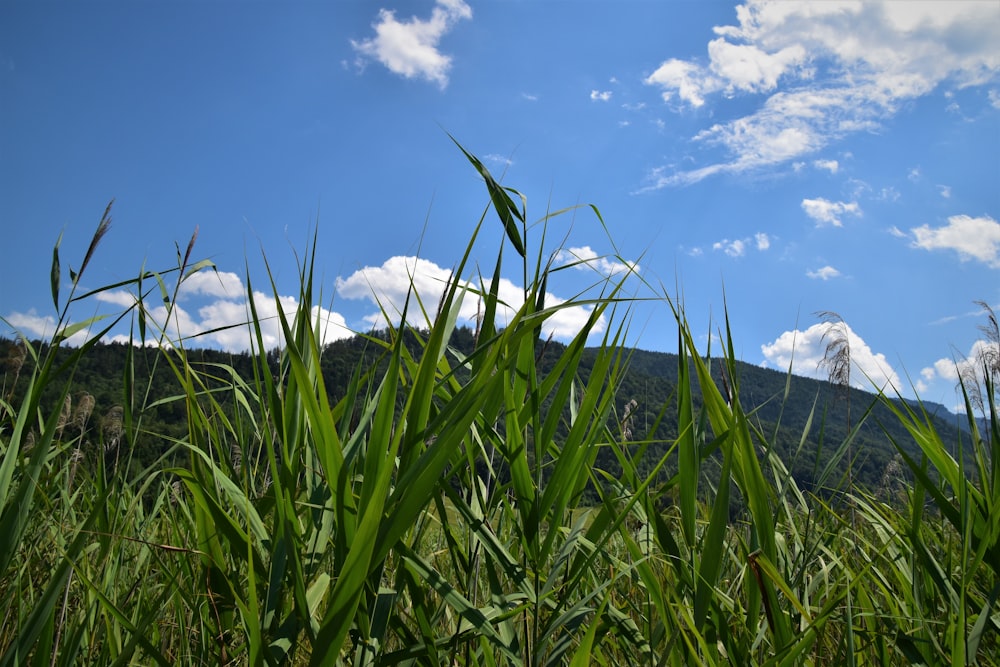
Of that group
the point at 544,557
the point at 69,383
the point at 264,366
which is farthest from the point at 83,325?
the point at 544,557

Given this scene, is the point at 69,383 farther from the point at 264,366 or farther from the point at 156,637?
the point at 156,637

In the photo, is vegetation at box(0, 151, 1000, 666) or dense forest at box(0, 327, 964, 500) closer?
vegetation at box(0, 151, 1000, 666)

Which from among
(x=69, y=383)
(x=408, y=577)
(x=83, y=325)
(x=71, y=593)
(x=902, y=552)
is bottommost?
(x=71, y=593)

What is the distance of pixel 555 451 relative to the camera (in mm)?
1496

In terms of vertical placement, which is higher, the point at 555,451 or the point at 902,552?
the point at 555,451

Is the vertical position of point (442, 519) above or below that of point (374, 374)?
below

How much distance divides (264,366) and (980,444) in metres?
1.74

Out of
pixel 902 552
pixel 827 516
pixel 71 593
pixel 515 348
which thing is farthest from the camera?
pixel 827 516

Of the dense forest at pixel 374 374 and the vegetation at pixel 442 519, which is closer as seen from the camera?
the vegetation at pixel 442 519

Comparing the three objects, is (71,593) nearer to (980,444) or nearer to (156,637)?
(156,637)

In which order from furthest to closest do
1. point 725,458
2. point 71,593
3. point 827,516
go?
1. point 827,516
2. point 71,593
3. point 725,458

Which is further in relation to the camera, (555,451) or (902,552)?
(902,552)

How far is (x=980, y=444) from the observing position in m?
1.68

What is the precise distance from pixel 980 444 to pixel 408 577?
1.48 meters
